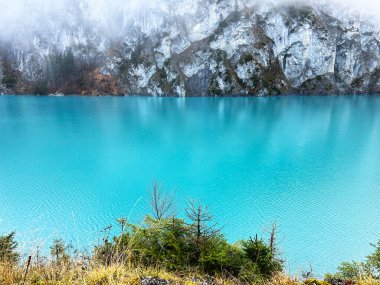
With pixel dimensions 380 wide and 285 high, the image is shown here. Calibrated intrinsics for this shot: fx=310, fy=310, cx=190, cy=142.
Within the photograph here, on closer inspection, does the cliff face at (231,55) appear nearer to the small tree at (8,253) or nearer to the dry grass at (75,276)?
the small tree at (8,253)

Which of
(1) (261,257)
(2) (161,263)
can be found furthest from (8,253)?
(1) (261,257)

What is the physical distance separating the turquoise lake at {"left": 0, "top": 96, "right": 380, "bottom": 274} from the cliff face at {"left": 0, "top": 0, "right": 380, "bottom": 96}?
7306 cm

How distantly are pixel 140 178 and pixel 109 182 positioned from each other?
267 centimetres

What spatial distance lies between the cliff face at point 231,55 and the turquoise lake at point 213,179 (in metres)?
73.1

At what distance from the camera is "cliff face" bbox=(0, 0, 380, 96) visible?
400 feet

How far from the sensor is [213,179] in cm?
2692

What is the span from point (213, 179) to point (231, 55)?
10424 cm

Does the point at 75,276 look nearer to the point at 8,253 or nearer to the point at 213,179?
the point at 8,253

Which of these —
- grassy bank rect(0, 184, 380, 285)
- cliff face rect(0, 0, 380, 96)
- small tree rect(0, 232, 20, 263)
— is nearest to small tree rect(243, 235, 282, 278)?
grassy bank rect(0, 184, 380, 285)

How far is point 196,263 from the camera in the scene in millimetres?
6734

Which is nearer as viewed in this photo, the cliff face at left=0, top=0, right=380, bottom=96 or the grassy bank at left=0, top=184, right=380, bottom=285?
the grassy bank at left=0, top=184, right=380, bottom=285

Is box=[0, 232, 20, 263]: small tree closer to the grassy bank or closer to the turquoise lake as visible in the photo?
the grassy bank

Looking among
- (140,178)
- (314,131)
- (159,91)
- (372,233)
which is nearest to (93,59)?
(159,91)

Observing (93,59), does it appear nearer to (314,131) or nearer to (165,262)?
(314,131)
